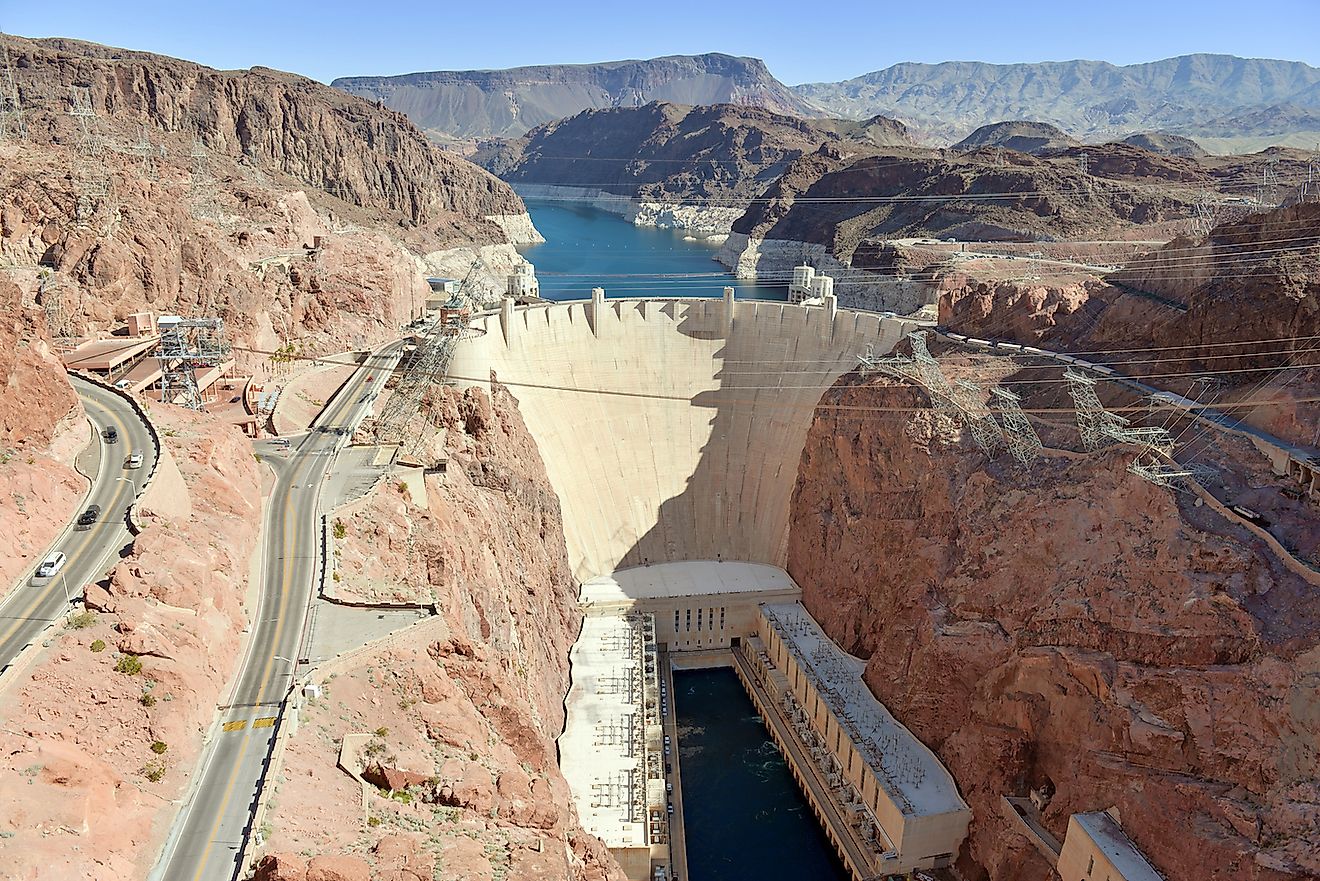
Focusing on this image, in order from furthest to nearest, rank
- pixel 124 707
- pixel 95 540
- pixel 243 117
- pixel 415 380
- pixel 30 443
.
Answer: pixel 243 117 → pixel 415 380 → pixel 30 443 → pixel 95 540 → pixel 124 707

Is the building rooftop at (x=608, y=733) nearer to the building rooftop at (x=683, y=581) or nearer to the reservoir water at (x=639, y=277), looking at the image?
the building rooftop at (x=683, y=581)

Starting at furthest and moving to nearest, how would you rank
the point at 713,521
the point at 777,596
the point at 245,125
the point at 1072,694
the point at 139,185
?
the point at 245,125 → the point at 713,521 → the point at 777,596 → the point at 139,185 → the point at 1072,694

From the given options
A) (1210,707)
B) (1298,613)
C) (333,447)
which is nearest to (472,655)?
(333,447)

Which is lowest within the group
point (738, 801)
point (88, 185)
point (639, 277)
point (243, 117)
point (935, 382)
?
point (738, 801)

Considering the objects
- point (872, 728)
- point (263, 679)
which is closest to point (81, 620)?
point (263, 679)

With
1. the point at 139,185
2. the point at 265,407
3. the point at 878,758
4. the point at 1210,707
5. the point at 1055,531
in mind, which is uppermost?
the point at 139,185

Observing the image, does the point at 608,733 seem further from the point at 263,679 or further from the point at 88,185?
the point at 88,185

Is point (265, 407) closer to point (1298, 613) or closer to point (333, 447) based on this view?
point (333, 447)

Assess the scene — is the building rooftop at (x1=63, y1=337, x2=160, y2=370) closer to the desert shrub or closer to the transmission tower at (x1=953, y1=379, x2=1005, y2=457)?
the desert shrub
